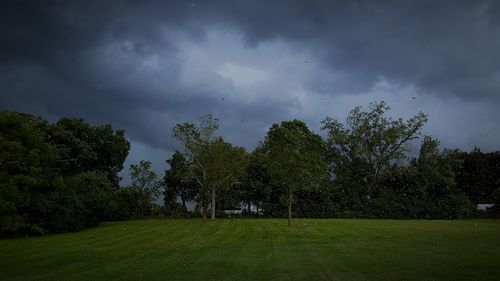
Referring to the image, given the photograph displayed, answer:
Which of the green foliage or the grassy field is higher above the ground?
the green foliage

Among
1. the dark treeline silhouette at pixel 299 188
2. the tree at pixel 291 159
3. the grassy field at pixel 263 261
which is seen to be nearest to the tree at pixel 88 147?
the dark treeline silhouette at pixel 299 188

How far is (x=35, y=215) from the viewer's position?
40.5m

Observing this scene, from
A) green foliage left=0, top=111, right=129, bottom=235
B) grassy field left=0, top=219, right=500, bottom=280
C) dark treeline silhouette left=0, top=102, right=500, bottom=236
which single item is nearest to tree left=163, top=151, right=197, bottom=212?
dark treeline silhouette left=0, top=102, right=500, bottom=236

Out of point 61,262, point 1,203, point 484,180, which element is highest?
point 484,180

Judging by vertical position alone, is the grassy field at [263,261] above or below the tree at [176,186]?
below

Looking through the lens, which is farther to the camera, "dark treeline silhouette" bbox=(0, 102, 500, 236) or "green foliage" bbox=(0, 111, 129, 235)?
"dark treeline silhouette" bbox=(0, 102, 500, 236)

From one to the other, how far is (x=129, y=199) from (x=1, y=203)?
1090 inches

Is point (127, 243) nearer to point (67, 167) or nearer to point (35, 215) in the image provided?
point (35, 215)

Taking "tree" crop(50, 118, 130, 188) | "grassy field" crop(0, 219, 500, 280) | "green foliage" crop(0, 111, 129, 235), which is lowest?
"grassy field" crop(0, 219, 500, 280)

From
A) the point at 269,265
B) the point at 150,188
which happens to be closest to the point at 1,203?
the point at 269,265

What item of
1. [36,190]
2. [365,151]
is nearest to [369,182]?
[365,151]

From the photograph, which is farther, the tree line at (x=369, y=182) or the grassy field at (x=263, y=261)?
the tree line at (x=369, y=182)

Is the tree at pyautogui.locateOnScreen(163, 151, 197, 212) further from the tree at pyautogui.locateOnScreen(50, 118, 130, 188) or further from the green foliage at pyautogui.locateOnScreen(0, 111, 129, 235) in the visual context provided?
the green foliage at pyautogui.locateOnScreen(0, 111, 129, 235)

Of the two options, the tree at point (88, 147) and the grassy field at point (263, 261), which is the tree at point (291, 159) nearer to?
the grassy field at point (263, 261)
